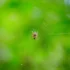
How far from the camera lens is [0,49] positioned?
3.48 ft

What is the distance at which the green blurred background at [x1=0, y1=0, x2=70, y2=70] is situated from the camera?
1059 mm

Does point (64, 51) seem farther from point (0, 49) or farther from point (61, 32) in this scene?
point (0, 49)

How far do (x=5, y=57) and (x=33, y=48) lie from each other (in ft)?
0.55

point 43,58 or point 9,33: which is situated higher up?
point 9,33

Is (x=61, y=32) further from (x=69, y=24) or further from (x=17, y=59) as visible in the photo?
(x=17, y=59)

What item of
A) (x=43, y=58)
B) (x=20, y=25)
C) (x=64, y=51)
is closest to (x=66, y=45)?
(x=64, y=51)

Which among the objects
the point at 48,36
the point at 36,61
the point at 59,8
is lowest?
the point at 36,61

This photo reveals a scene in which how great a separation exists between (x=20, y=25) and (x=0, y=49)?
180 millimetres

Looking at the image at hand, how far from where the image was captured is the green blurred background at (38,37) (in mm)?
1059

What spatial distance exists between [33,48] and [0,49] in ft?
0.62

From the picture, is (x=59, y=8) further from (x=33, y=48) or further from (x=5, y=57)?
(x=5, y=57)


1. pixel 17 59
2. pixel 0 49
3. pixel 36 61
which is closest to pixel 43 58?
pixel 36 61

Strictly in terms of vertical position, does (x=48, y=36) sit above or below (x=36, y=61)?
above

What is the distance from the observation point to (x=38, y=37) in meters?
1.08
